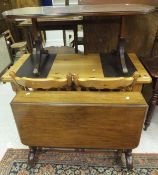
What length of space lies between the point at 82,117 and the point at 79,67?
0.48 metres

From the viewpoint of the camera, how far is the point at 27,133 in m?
1.20

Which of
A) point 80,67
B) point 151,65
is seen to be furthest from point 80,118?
point 151,65

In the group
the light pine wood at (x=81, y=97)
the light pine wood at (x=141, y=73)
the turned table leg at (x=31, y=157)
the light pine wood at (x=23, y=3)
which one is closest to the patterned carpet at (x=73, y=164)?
the turned table leg at (x=31, y=157)

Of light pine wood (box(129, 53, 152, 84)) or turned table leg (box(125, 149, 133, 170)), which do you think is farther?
turned table leg (box(125, 149, 133, 170))

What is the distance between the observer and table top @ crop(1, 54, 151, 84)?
1289 millimetres

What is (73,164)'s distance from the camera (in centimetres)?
144

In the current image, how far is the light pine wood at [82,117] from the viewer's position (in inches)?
41.3

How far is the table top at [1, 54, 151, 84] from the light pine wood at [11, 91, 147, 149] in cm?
20

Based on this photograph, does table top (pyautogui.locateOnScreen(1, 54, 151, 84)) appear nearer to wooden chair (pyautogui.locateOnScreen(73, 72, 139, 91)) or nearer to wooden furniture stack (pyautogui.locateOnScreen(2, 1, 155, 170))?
wooden furniture stack (pyautogui.locateOnScreen(2, 1, 155, 170))

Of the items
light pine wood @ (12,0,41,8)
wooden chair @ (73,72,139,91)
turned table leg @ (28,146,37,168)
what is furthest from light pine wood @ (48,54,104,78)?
light pine wood @ (12,0,41,8)

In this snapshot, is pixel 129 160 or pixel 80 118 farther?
pixel 129 160

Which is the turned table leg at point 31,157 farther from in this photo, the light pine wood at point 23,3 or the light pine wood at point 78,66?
the light pine wood at point 23,3

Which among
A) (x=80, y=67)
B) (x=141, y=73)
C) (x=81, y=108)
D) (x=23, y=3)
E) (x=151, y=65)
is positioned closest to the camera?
(x=81, y=108)

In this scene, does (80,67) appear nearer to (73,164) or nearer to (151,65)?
(151,65)
